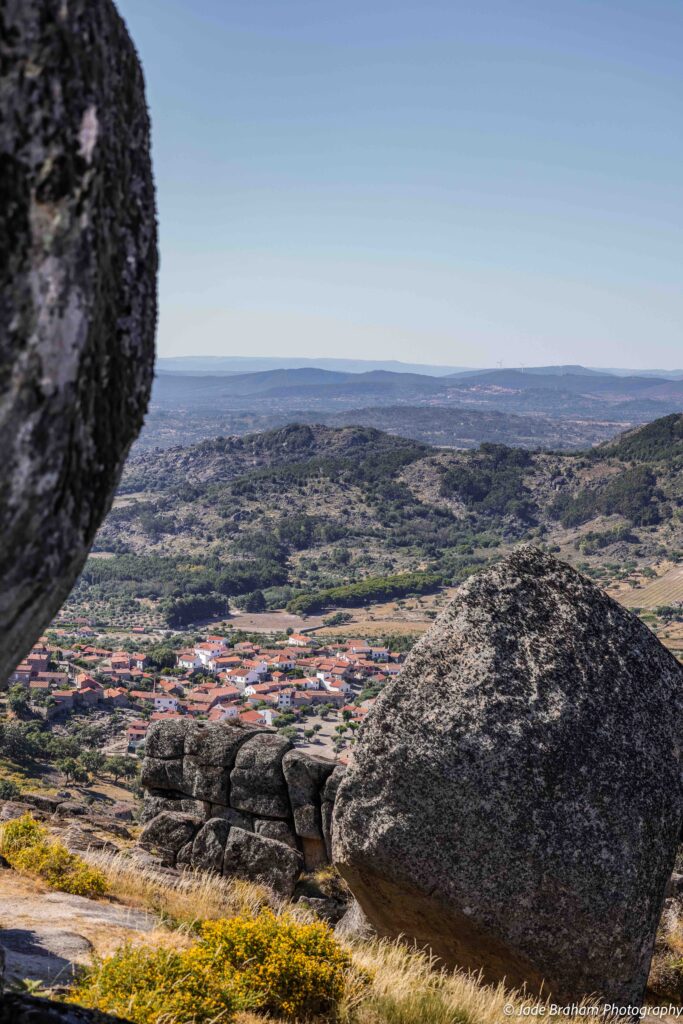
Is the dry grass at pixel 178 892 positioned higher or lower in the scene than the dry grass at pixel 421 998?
lower

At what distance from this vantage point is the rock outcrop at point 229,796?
1155cm

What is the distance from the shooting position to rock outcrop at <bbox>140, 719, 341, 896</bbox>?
455 inches

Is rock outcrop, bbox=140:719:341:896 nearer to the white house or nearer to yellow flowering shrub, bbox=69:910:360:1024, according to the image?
yellow flowering shrub, bbox=69:910:360:1024

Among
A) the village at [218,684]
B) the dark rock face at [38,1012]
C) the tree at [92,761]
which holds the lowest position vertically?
the village at [218,684]

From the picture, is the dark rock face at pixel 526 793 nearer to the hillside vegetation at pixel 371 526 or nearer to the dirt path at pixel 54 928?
the dirt path at pixel 54 928

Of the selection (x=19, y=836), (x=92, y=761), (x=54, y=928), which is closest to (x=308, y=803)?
(x=19, y=836)

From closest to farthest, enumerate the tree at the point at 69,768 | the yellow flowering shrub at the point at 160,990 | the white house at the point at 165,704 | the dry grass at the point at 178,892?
the yellow flowering shrub at the point at 160,990
the dry grass at the point at 178,892
the tree at the point at 69,768
the white house at the point at 165,704

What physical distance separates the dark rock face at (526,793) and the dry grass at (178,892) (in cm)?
193

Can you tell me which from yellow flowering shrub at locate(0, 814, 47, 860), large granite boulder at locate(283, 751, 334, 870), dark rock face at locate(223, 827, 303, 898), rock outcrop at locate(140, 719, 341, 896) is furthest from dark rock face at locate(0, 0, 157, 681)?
large granite boulder at locate(283, 751, 334, 870)

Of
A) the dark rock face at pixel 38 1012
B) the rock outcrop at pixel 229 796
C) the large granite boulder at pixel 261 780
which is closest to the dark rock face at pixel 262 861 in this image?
the rock outcrop at pixel 229 796

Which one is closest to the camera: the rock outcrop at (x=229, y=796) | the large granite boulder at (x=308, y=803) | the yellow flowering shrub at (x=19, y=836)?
the yellow flowering shrub at (x=19, y=836)

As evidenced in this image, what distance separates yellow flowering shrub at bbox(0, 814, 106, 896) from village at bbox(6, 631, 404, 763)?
125 feet

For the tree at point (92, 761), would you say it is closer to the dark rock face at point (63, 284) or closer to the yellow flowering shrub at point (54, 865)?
the yellow flowering shrub at point (54, 865)

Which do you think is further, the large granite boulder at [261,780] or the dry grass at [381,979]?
the large granite boulder at [261,780]
